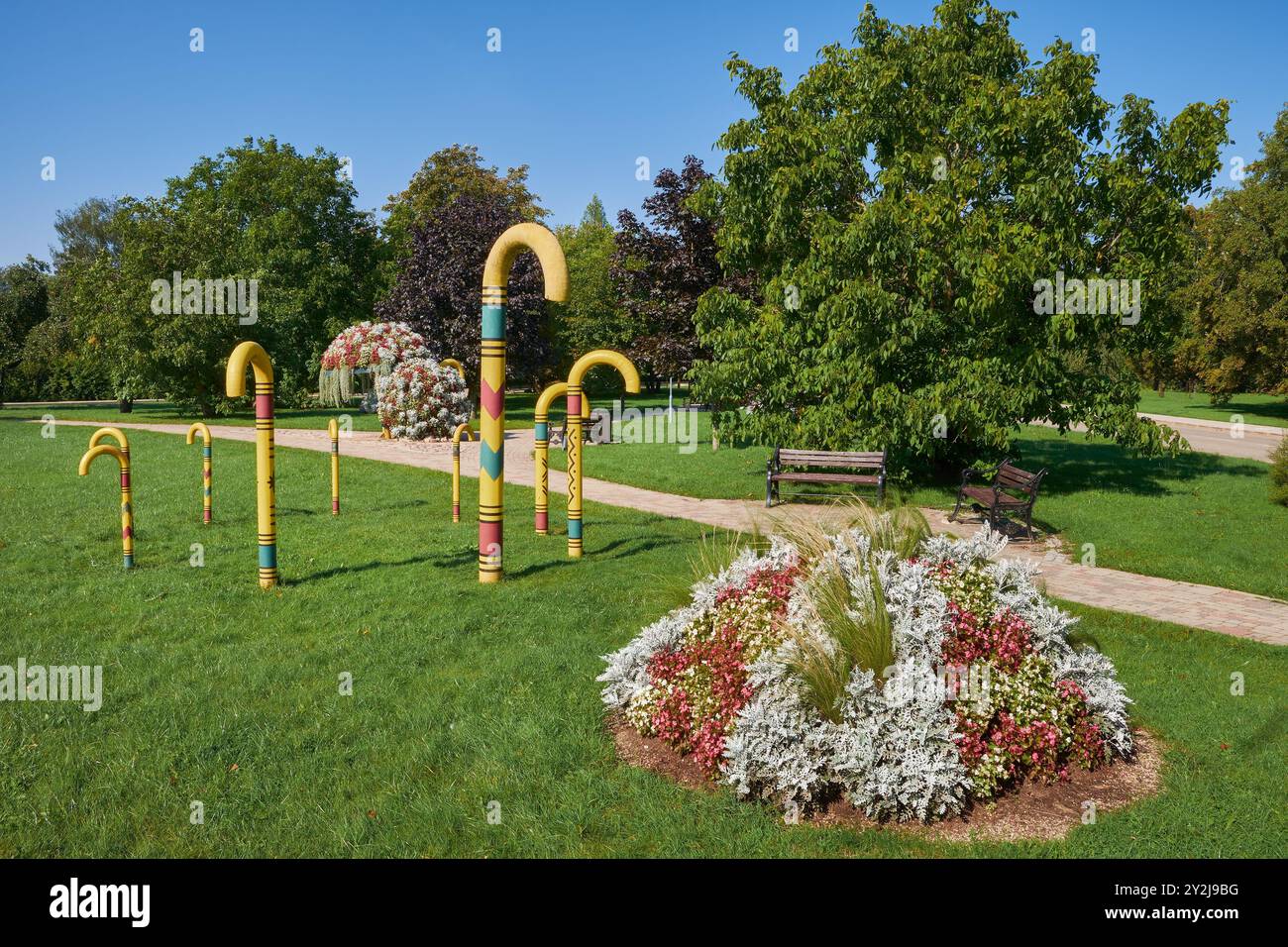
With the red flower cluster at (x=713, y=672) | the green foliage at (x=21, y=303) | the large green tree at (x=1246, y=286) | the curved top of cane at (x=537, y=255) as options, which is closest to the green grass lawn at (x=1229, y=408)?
the large green tree at (x=1246, y=286)

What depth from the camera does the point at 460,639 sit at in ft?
23.9

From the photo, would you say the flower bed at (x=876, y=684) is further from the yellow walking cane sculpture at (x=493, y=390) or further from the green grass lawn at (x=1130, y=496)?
the green grass lawn at (x=1130, y=496)

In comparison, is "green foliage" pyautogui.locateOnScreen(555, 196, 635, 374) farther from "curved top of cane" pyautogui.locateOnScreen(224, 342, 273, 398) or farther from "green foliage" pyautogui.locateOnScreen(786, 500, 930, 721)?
"green foliage" pyautogui.locateOnScreen(786, 500, 930, 721)

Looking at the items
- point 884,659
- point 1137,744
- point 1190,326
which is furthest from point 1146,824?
point 1190,326

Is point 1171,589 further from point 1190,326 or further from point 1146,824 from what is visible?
point 1190,326

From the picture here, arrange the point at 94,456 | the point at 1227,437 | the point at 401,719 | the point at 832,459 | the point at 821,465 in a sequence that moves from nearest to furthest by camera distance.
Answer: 1. the point at 401,719
2. the point at 94,456
3. the point at 832,459
4. the point at 821,465
5. the point at 1227,437

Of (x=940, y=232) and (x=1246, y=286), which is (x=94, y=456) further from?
(x=1246, y=286)

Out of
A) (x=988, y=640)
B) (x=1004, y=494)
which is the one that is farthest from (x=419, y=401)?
(x=988, y=640)

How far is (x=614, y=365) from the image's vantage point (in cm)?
957

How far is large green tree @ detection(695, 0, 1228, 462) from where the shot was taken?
14000 mm

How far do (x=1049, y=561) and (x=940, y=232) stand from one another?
5.71 metres

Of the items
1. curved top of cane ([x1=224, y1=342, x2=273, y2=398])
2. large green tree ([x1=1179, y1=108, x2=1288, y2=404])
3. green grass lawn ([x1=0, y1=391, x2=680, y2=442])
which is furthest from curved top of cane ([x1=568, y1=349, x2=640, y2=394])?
large green tree ([x1=1179, y1=108, x2=1288, y2=404])

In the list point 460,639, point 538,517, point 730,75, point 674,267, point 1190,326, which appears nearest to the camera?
point 460,639
